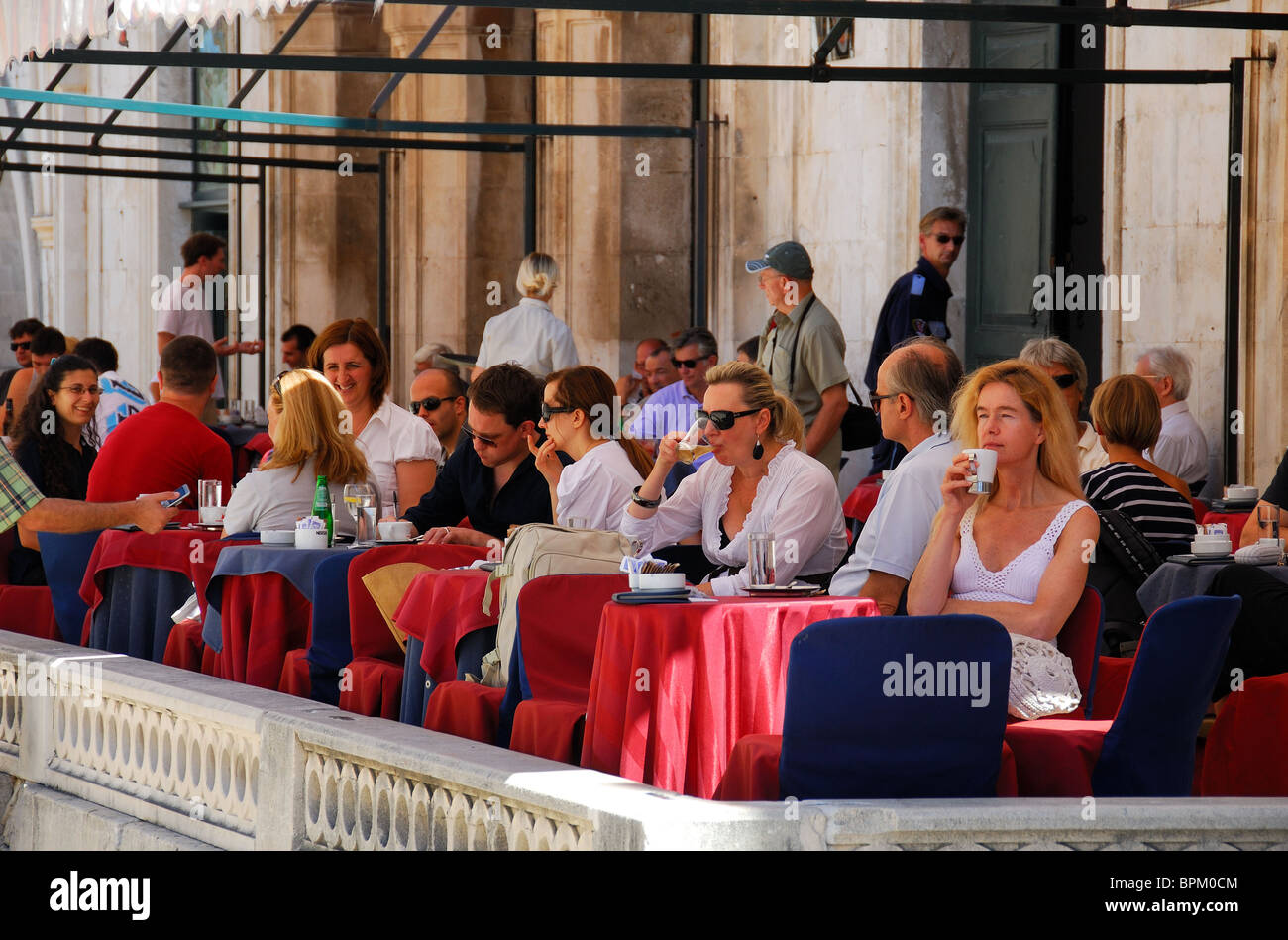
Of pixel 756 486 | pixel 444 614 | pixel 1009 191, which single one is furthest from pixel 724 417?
pixel 1009 191

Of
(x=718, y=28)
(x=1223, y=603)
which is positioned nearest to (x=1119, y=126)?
(x=718, y=28)

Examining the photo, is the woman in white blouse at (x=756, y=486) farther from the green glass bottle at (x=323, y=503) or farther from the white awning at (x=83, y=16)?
the white awning at (x=83, y=16)

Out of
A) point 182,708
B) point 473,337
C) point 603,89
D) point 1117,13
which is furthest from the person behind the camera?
point 473,337

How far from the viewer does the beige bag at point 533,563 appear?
5582 millimetres

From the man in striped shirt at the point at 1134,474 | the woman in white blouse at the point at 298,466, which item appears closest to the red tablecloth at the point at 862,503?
the man in striped shirt at the point at 1134,474

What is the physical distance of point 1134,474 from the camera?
695 centimetres

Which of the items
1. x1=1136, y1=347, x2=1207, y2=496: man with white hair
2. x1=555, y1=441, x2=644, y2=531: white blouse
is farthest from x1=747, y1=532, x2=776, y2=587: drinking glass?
x1=1136, y1=347, x2=1207, y2=496: man with white hair

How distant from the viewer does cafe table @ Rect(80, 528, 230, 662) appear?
24.8 ft

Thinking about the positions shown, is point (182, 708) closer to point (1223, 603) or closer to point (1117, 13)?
point (1223, 603)

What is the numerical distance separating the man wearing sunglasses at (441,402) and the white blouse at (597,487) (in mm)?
2101

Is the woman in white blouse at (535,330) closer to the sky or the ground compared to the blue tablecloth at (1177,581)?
closer to the sky
